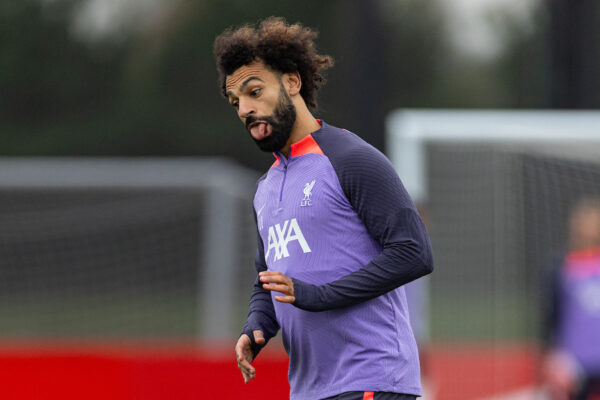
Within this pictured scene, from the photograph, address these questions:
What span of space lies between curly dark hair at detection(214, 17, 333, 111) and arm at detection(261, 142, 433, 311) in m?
0.44

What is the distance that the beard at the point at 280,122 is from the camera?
3.24 m

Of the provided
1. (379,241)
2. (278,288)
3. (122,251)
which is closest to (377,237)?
(379,241)

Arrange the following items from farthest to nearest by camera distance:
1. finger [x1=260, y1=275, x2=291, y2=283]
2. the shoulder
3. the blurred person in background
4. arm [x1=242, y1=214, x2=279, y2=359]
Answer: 1. the blurred person in background
2. arm [x1=242, y1=214, x2=279, y2=359]
3. the shoulder
4. finger [x1=260, y1=275, x2=291, y2=283]

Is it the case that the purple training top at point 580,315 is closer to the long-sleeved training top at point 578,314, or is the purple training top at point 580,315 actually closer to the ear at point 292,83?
the long-sleeved training top at point 578,314

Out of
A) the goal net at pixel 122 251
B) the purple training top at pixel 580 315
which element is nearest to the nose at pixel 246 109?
the purple training top at pixel 580 315

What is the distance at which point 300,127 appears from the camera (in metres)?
3.31

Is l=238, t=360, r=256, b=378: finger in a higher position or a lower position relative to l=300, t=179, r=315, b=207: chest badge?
lower

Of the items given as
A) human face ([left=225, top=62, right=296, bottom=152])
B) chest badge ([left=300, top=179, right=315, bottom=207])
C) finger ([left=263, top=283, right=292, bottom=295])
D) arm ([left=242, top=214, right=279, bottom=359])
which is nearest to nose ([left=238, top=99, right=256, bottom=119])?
human face ([left=225, top=62, right=296, bottom=152])

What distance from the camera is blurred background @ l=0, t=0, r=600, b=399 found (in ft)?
25.6

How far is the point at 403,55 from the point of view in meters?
27.4

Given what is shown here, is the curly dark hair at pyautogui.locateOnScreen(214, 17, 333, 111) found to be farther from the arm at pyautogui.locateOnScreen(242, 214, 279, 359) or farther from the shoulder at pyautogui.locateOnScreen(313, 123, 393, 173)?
the arm at pyautogui.locateOnScreen(242, 214, 279, 359)

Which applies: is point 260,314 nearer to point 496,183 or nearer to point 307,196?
point 307,196

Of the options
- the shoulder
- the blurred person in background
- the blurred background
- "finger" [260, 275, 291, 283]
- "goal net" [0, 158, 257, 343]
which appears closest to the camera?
"finger" [260, 275, 291, 283]

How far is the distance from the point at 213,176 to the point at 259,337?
10101 mm
